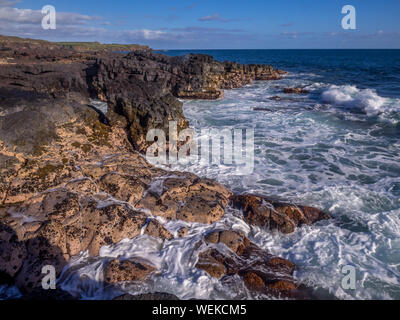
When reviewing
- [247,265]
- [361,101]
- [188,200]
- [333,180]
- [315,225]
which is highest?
[361,101]

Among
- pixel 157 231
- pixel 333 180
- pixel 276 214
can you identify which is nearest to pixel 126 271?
pixel 157 231

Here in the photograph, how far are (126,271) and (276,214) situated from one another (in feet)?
10.8

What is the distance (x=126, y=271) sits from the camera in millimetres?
3971

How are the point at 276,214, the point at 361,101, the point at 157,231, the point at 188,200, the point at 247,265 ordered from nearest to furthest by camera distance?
the point at 247,265 → the point at 157,231 → the point at 276,214 → the point at 188,200 → the point at 361,101

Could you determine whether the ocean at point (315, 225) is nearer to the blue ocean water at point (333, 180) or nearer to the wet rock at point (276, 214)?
the blue ocean water at point (333, 180)

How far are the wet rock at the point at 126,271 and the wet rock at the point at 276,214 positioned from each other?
247 centimetres

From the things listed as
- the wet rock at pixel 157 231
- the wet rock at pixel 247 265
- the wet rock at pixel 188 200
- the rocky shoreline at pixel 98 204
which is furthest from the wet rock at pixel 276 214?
the wet rock at pixel 157 231

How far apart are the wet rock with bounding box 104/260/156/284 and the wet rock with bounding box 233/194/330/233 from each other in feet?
8.09

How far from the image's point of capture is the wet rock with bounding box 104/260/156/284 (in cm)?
390

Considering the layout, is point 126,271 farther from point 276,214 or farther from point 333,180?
point 333,180

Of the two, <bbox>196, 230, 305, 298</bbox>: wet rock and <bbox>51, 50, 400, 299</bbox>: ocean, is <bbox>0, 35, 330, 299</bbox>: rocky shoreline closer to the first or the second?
<bbox>196, 230, 305, 298</bbox>: wet rock

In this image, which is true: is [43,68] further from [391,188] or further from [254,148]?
[391,188]

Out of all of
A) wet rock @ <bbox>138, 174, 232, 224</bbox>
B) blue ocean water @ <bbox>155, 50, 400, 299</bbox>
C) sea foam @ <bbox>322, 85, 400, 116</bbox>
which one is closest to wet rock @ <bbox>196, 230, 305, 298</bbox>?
blue ocean water @ <bbox>155, 50, 400, 299</bbox>
